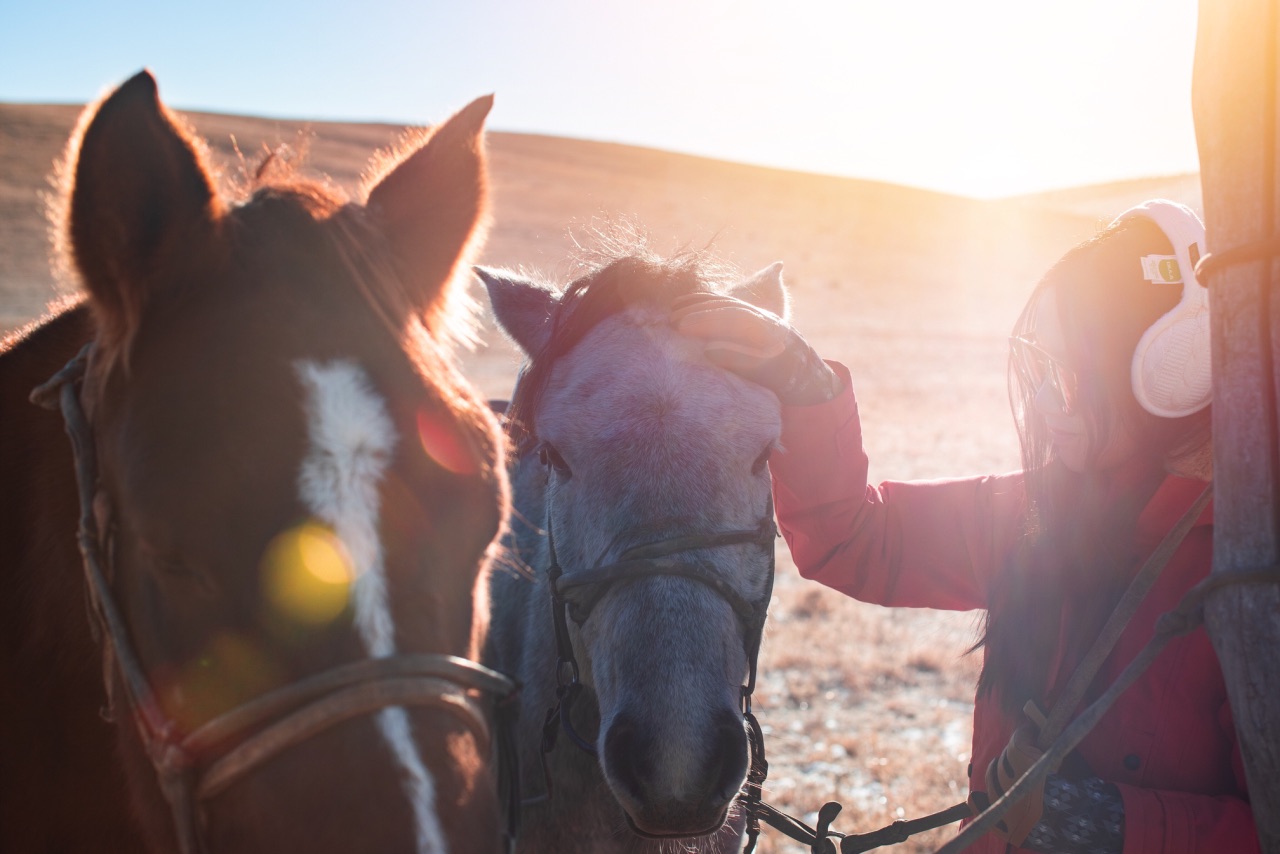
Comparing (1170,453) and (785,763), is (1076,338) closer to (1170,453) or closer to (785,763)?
(1170,453)

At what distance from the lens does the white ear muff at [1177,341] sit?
1834mm

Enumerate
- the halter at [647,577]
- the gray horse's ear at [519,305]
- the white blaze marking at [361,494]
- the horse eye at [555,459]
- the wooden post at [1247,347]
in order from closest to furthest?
the wooden post at [1247,347] → the white blaze marking at [361,494] → the halter at [647,577] → the horse eye at [555,459] → the gray horse's ear at [519,305]

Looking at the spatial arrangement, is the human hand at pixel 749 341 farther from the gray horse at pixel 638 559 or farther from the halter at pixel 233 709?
the halter at pixel 233 709

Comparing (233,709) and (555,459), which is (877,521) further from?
(233,709)

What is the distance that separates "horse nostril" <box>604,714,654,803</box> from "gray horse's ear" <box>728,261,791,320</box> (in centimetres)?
163

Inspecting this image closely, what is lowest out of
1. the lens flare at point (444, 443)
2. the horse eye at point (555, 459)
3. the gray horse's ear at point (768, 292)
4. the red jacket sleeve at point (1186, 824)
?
the red jacket sleeve at point (1186, 824)

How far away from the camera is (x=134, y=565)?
1432mm

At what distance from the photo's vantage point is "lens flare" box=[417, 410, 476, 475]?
1.50 m

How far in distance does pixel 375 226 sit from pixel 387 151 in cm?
50

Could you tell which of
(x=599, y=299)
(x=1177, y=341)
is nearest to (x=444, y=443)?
(x=599, y=299)

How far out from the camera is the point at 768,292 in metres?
2.99

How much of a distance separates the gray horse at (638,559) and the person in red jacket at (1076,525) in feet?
0.67

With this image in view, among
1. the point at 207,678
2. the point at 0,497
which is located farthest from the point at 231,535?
the point at 0,497

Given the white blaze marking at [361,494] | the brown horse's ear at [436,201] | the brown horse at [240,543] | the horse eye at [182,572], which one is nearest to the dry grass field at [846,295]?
the brown horse's ear at [436,201]
